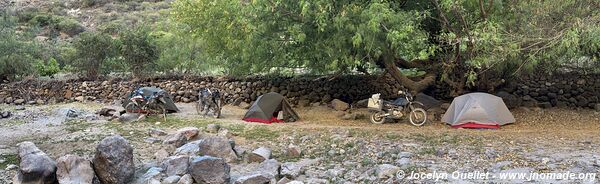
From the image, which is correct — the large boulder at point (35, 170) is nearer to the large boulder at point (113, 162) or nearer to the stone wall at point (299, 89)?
the large boulder at point (113, 162)

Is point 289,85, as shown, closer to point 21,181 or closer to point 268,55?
point 268,55

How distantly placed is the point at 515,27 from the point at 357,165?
5.39 m

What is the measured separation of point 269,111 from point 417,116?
12.9 feet

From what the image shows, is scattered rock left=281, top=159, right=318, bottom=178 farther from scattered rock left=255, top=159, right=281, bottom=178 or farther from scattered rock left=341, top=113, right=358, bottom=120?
scattered rock left=341, top=113, right=358, bottom=120

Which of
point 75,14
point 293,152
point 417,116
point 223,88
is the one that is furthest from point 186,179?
point 75,14

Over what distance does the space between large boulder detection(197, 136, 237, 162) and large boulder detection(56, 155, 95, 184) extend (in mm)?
1870

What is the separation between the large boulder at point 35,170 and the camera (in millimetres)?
7008

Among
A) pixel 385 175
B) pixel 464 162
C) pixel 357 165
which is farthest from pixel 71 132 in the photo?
pixel 464 162

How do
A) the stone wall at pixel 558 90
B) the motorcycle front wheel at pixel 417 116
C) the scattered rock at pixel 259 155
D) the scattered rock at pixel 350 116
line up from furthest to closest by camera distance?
the stone wall at pixel 558 90
the scattered rock at pixel 350 116
the motorcycle front wheel at pixel 417 116
the scattered rock at pixel 259 155

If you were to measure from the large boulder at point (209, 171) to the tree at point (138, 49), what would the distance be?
14.2 meters

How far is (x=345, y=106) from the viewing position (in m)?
15.1

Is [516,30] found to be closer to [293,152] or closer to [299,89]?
[293,152]

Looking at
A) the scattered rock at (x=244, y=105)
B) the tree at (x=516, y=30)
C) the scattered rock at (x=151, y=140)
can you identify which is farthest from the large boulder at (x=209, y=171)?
Answer: the scattered rock at (x=244, y=105)

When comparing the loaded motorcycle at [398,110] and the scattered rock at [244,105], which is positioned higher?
→ the loaded motorcycle at [398,110]
